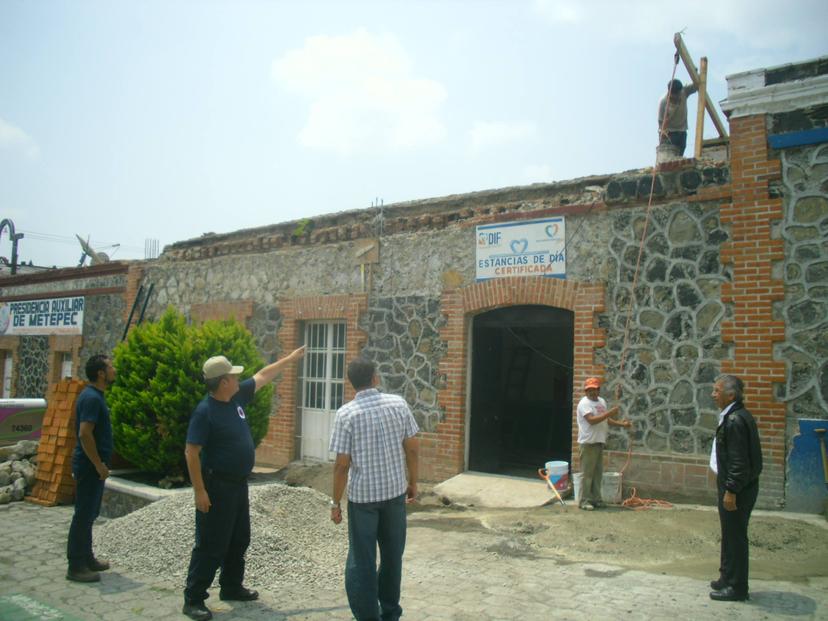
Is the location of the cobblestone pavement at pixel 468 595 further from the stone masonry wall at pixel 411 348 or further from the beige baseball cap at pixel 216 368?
the stone masonry wall at pixel 411 348

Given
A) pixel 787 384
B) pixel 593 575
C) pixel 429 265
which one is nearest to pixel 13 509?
pixel 429 265

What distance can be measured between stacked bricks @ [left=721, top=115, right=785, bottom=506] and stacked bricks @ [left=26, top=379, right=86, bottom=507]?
818cm

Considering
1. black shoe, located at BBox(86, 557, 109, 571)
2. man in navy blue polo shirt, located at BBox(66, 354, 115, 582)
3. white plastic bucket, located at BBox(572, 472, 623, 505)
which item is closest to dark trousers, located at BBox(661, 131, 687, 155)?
white plastic bucket, located at BBox(572, 472, 623, 505)

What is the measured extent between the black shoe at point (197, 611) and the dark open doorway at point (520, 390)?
19.1ft

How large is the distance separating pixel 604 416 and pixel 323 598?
170 inches

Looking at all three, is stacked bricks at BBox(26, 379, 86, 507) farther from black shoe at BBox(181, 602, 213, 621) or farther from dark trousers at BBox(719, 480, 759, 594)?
dark trousers at BBox(719, 480, 759, 594)

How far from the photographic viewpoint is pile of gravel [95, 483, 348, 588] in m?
5.74

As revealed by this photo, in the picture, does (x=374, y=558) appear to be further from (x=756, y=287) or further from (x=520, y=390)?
(x=520, y=390)

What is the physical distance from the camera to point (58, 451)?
29.3ft

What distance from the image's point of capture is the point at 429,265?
10.5 m

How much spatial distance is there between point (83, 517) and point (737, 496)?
5.27 meters

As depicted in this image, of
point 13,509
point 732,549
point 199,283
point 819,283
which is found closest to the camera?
point 732,549

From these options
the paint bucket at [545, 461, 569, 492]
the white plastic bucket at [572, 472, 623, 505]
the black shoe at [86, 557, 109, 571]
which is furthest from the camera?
the paint bucket at [545, 461, 569, 492]

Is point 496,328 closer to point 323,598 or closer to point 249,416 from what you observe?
point 249,416
